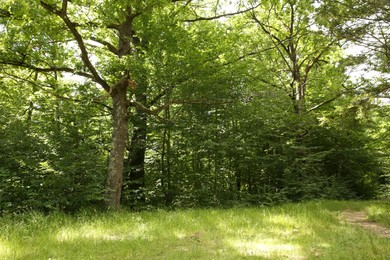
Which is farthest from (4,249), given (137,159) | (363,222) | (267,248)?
(363,222)

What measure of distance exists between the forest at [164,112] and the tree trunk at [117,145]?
5 cm

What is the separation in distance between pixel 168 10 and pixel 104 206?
361 inches

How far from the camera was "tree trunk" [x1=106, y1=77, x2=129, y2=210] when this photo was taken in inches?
393

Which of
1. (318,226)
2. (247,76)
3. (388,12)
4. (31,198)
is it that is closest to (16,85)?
(31,198)

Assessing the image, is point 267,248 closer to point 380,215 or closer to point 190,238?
point 190,238

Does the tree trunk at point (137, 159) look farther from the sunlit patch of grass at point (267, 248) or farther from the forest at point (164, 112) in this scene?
the sunlit patch of grass at point (267, 248)

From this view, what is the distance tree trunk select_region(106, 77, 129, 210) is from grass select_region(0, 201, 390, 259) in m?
1.63

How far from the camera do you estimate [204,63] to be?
11484 mm

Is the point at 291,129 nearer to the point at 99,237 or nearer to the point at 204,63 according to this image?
the point at 204,63

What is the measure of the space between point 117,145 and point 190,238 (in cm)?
512

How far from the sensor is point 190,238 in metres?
6.22

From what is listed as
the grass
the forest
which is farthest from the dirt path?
the forest

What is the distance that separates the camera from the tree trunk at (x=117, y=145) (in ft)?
32.8

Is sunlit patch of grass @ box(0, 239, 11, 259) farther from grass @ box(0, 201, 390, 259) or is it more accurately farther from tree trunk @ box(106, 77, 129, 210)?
tree trunk @ box(106, 77, 129, 210)
